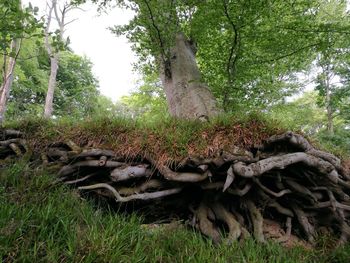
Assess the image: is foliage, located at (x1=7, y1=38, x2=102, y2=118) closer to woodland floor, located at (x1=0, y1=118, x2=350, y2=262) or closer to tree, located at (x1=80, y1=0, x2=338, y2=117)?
tree, located at (x1=80, y1=0, x2=338, y2=117)

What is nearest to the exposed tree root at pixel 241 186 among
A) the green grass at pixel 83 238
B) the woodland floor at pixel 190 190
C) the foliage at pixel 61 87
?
the woodland floor at pixel 190 190

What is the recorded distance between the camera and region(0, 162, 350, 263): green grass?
1.72 metres

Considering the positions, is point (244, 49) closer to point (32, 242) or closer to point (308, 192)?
point (308, 192)

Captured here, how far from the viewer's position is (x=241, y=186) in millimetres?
2449

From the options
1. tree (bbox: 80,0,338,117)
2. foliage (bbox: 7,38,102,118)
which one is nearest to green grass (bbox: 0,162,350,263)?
tree (bbox: 80,0,338,117)

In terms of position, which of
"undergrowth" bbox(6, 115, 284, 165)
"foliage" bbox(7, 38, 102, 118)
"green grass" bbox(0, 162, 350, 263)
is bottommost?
"green grass" bbox(0, 162, 350, 263)

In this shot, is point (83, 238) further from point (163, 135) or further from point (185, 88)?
point (185, 88)

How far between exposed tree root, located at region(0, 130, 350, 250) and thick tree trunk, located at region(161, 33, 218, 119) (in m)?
1.24

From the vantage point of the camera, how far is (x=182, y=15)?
4.24 m

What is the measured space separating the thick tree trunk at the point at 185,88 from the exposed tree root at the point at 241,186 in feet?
4.07

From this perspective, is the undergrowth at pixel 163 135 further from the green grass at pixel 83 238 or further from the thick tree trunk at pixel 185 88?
the thick tree trunk at pixel 185 88

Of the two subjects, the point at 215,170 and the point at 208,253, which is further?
the point at 215,170

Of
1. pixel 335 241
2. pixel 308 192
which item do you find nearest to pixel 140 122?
pixel 308 192

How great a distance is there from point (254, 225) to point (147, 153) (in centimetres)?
126
